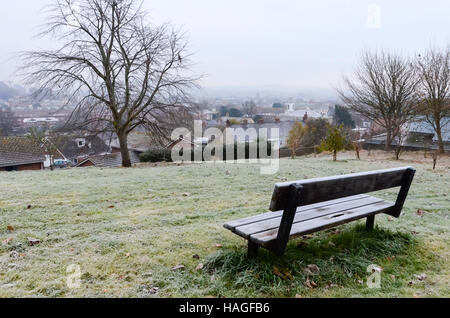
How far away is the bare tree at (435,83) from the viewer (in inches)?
803

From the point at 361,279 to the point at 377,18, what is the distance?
26.7 feet

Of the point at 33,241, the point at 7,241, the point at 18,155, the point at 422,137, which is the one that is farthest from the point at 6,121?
the point at 422,137

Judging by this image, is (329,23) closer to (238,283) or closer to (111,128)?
(111,128)

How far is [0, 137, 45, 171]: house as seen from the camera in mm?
22656

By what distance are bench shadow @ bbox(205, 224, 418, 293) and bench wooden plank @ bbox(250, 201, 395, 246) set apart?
29 cm

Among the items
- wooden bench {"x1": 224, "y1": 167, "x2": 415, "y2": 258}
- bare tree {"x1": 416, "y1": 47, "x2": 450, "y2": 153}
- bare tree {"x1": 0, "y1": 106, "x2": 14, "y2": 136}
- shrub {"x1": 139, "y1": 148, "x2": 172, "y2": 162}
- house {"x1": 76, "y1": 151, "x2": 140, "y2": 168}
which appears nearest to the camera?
wooden bench {"x1": 224, "y1": 167, "x2": 415, "y2": 258}

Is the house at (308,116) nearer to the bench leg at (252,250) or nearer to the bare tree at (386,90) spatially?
the bare tree at (386,90)

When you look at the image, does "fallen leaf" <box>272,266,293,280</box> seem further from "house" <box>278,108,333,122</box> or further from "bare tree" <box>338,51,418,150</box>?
"house" <box>278,108,333,122</box>

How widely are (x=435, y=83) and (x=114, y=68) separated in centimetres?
2179

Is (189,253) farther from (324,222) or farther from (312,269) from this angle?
(324,222)

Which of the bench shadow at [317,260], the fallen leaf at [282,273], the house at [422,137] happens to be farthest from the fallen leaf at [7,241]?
the house at [422,137]

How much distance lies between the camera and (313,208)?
3.45 meters

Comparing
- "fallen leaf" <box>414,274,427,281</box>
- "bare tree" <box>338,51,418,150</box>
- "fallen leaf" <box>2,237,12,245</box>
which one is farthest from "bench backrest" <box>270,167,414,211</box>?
"bare tree" <box>338,51,418,150</box>
